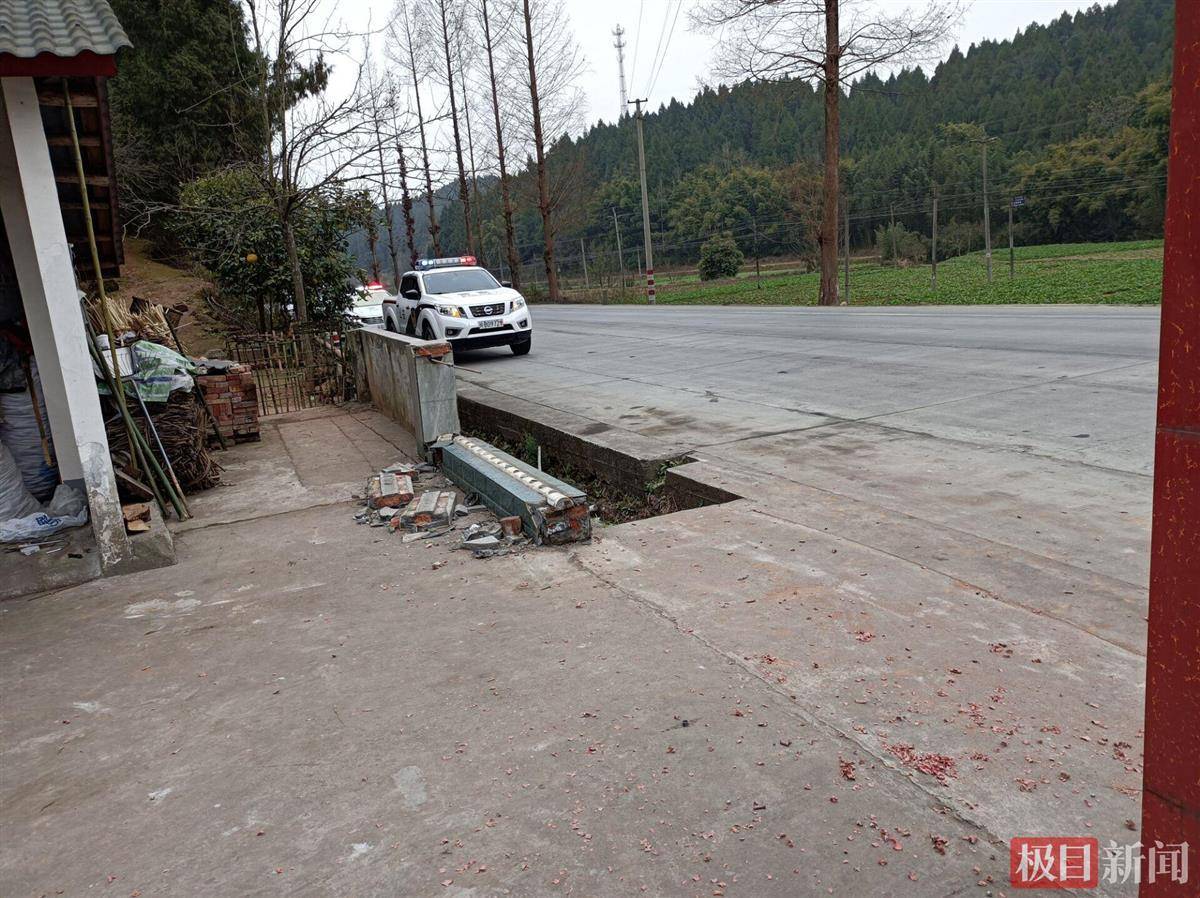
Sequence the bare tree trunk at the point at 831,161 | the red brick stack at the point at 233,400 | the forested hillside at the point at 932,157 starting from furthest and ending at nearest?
the forested hillside at the point at 932,157, the bare tree trunk at the point at 831,161, the red brick stack at the point at 233,400

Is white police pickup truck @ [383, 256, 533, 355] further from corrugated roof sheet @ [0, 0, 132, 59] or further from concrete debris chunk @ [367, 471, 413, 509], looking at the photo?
corrugated roof sheet @ [0, 0, 132, 59]

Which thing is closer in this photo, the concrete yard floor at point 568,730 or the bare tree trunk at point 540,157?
the concrete yard floor at point 568,730

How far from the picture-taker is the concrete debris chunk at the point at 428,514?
6168 millimetres

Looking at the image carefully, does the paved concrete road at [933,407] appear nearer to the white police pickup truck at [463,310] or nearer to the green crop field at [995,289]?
the white police pickup truck at [463,310]

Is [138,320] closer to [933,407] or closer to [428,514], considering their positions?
[428,514]

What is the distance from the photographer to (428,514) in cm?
617

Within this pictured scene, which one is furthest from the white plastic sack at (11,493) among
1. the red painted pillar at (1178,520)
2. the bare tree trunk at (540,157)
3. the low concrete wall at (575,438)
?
the bare tree trunk at (540,157)

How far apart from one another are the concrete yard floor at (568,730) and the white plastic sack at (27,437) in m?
2.62

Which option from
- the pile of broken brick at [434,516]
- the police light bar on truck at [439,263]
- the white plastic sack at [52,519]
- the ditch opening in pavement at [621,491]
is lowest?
the ditch opening in pavement at [621,491]

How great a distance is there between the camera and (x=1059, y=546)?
4.90 meters

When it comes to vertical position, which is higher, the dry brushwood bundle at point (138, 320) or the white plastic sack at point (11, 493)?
the dry brushwood bundle at point (138, 320)

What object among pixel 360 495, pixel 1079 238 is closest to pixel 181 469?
pixel 360 495

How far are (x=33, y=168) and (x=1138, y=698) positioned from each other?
6460 millimetres

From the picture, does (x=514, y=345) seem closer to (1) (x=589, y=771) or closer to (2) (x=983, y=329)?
(2) (x=983, y=329)
